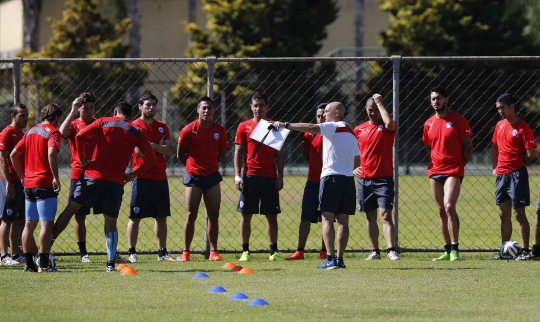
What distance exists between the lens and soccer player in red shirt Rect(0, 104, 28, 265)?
10.2 meters

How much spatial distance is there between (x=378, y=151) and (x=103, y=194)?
3483 millimetres

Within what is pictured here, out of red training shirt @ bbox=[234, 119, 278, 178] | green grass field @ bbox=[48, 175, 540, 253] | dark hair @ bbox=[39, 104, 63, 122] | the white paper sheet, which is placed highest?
dark hair @ bbox=[39, 104, 63, 122]

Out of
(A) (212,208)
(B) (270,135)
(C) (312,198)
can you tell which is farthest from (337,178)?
(A) (212,208)

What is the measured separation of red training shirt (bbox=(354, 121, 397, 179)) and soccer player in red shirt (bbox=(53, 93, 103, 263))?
10.7 feet

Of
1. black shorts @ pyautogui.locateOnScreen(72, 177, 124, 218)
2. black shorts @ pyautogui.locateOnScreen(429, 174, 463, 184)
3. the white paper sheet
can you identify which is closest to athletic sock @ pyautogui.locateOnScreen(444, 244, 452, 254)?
black shorts @ pyautogui.locateOnScreen(429, 174, 463, 184)

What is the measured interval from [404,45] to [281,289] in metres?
25.5

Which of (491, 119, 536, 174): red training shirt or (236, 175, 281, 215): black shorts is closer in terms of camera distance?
(491, 119, 536, 174): red training shirt

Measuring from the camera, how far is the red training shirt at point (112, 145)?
9.34 m

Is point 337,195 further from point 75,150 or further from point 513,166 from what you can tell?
point 75,150

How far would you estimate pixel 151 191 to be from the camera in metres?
11.0

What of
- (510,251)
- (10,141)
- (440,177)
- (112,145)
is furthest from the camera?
(440,177)

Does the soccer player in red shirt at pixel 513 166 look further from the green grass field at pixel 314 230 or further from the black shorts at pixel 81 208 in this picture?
the black shorts at pixel 81 208

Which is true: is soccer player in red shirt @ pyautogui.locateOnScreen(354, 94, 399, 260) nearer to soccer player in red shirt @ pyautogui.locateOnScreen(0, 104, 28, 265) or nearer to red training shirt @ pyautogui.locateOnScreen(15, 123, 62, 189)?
red training shirt @ pyautogui.locateOnScreen(15, 123, 62, 189)

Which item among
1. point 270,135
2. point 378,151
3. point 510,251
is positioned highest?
point 270,135
